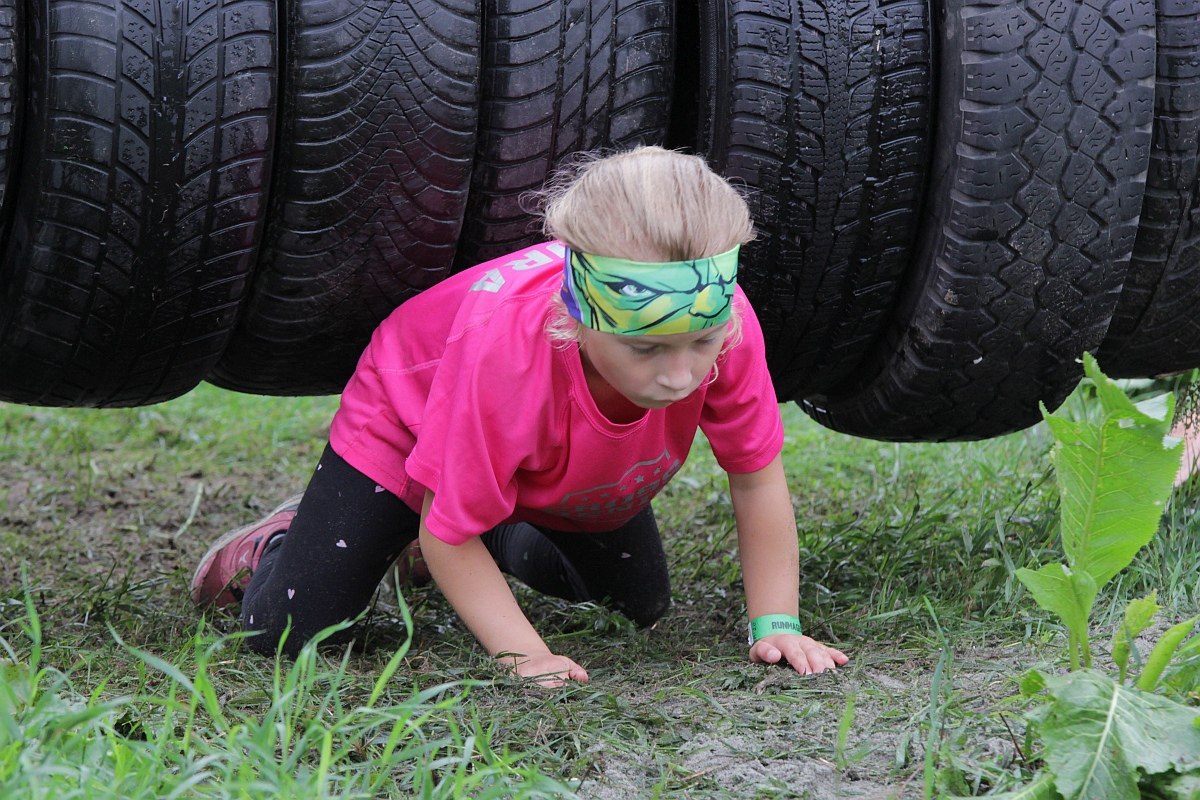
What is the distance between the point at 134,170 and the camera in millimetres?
2125

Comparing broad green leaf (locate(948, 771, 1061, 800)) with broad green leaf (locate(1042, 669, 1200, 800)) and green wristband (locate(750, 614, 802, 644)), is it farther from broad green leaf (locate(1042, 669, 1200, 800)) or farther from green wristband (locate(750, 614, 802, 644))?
green wristband (locate(750, 614, 802, 644))

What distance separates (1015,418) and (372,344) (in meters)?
1.40

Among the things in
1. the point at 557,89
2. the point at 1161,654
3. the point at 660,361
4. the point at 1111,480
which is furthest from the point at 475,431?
→ the point at 1161,654

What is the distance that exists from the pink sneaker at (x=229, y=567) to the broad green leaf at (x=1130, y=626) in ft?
6.35

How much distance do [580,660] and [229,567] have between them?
97cm

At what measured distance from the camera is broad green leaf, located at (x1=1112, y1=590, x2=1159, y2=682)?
177 centimetres

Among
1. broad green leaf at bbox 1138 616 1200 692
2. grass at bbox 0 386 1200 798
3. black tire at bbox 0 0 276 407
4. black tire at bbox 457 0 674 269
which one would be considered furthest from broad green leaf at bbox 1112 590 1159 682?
black tire at bbox 0 0 276 407

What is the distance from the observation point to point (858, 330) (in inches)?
101

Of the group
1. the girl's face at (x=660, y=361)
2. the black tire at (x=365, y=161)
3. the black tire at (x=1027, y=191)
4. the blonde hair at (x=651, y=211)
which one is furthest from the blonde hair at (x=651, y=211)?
the black tire at (x=1027, y=191)

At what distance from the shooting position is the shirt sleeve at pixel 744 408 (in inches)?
88.7

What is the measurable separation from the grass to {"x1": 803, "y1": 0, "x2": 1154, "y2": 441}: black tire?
19.9 inches

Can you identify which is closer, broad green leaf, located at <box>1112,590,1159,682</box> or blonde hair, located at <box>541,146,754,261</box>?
broad green leaf, located at <box>1112,590,1159,682</box>

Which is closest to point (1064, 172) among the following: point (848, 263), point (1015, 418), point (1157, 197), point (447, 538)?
point (1157, 197)

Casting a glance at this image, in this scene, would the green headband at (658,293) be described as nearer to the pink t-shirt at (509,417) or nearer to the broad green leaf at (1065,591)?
the pink t-shirt at (509,417)
